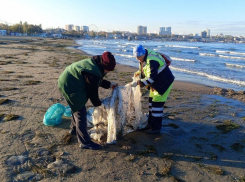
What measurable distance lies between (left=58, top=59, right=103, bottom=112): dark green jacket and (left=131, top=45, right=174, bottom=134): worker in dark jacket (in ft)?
3.84

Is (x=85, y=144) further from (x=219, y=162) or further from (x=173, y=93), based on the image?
(x=173, y=93)

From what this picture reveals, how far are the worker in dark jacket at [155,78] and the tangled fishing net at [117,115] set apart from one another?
13.2 inches

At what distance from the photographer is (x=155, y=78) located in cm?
470

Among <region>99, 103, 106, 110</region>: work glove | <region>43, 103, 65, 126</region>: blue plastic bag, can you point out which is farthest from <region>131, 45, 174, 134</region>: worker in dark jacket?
<region>43, 103, 65, 126</region>: blue plastic bag

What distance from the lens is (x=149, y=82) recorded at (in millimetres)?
4633

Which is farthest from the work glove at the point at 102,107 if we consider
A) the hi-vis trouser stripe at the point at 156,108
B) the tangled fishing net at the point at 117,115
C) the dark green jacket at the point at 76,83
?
the hi-vis trouser stripe at the point at 156,108

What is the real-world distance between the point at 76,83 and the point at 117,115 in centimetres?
121

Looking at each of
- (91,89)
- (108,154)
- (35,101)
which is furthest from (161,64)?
(35,101)

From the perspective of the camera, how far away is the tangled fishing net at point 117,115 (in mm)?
4461

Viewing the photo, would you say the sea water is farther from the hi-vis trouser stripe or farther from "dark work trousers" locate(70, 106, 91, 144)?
"dark work trousers" locate(70, 106, 91, 144)

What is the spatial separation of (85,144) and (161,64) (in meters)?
2.32

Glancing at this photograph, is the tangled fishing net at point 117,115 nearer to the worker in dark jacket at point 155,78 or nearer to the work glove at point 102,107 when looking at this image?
the work glove at point 102,107

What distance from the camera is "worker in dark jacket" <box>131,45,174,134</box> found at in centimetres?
459

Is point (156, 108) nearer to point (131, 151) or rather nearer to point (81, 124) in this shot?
point (131, 151)
